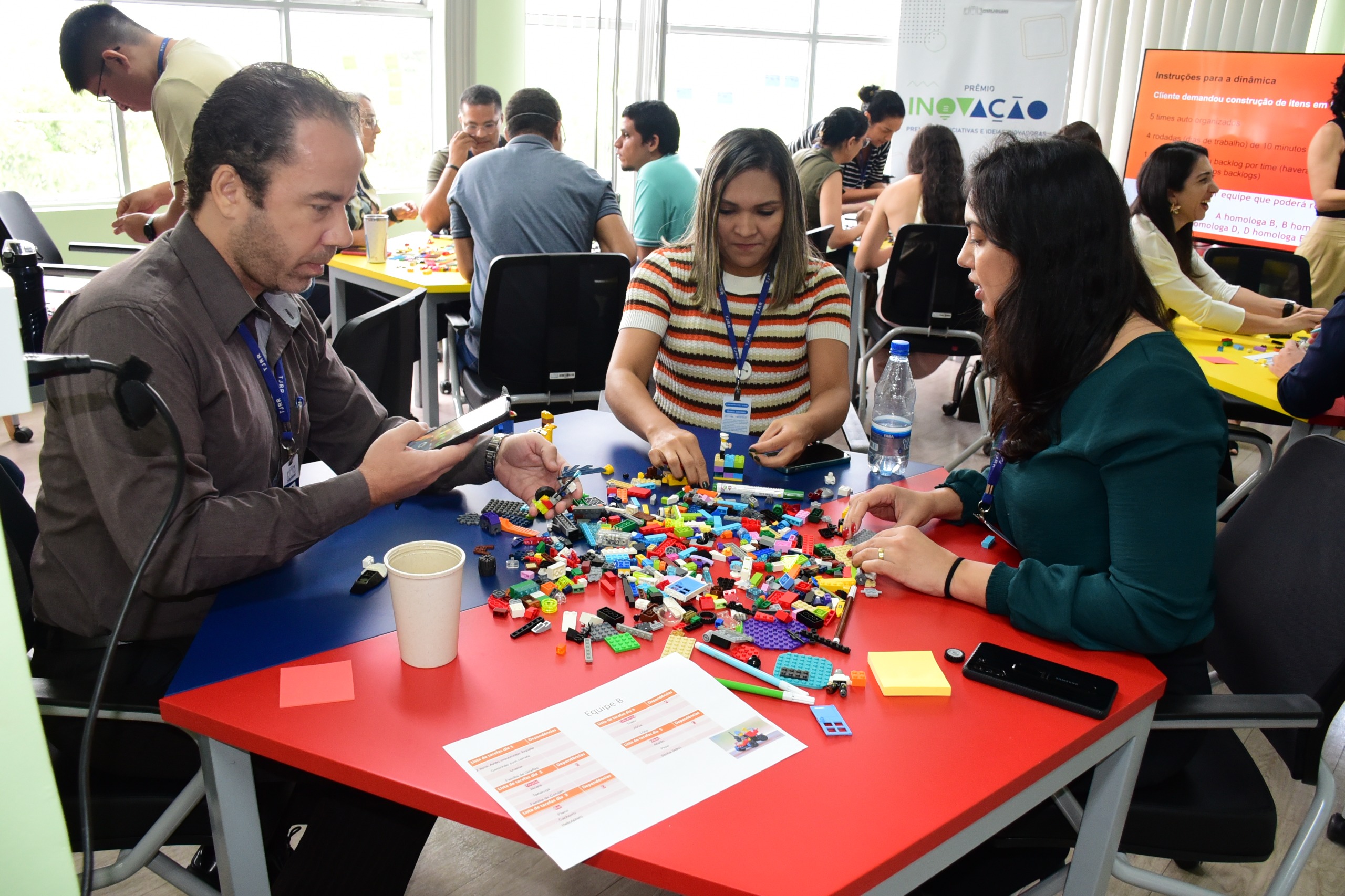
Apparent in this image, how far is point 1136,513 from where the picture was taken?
1.29m

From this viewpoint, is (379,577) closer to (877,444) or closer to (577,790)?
(577,790)

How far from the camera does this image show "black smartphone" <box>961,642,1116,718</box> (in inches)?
45.8

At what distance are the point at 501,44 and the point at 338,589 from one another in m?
6.62

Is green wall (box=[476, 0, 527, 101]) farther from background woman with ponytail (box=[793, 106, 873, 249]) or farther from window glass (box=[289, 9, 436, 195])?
background woman with ponytail (box=[793, 106, 873, 249])

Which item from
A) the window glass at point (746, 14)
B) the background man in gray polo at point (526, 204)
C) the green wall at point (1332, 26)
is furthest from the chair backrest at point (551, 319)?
the green wall at point (1332, 26)

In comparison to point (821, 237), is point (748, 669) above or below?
below

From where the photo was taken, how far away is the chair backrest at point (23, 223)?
12.9 ft

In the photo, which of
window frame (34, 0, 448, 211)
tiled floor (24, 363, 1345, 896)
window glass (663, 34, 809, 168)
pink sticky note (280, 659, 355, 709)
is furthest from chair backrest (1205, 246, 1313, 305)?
window frame (34, 0, 448, 211)

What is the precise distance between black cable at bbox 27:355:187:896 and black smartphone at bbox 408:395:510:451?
0.55 metres

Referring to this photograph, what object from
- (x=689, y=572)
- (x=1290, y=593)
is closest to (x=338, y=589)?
(x=689, y=572)

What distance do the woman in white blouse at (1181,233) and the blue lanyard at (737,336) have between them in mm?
1849

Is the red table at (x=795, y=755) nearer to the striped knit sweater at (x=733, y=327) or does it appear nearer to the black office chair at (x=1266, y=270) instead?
the striped knit sweater at (x=733, y=327)

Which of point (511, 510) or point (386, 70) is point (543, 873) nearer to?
point (511, 510)

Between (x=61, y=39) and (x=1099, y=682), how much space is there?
3.78 metres
